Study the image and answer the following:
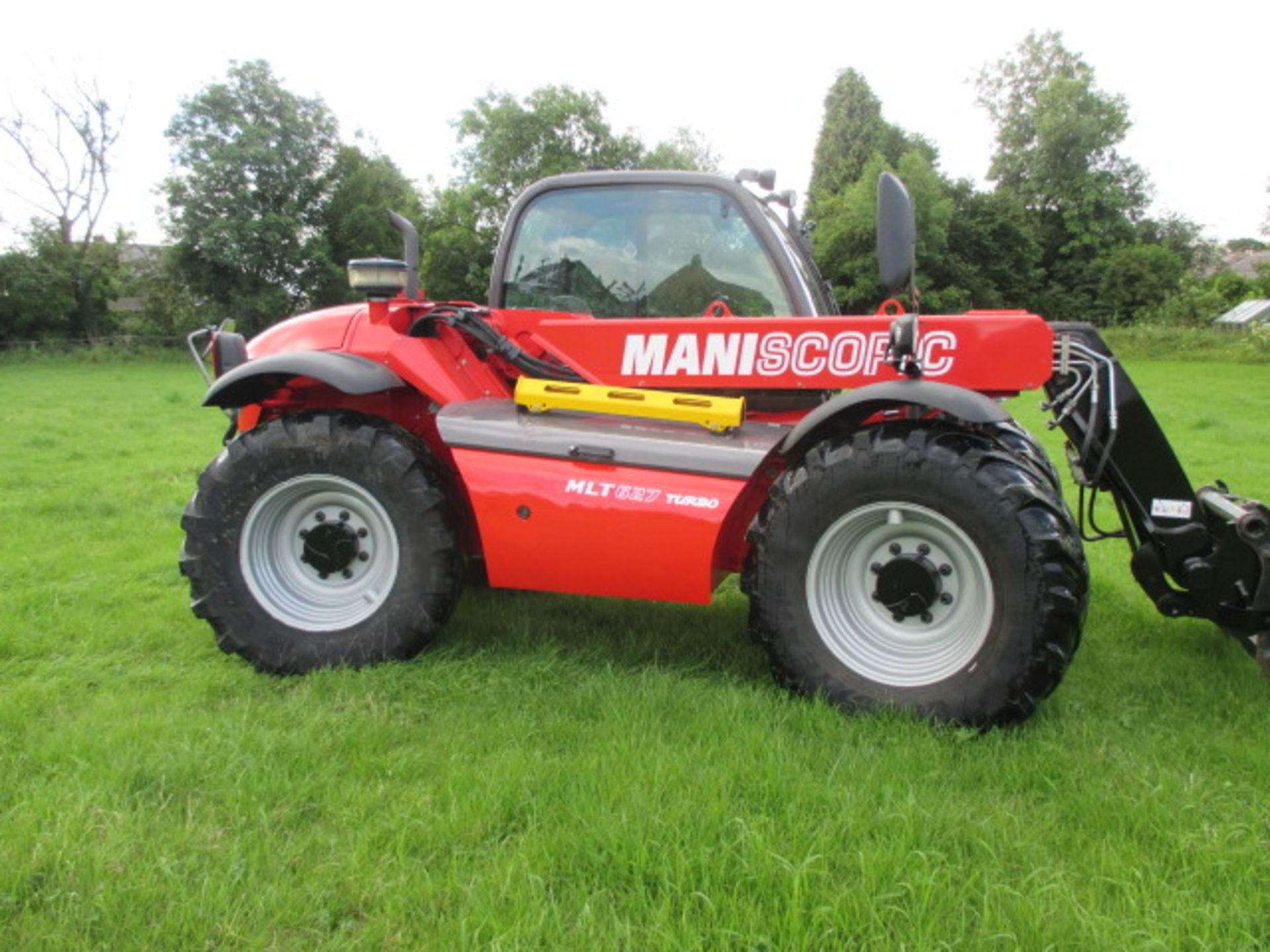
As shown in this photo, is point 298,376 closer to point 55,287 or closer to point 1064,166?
point 55,287

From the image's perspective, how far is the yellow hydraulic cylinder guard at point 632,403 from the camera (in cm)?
334

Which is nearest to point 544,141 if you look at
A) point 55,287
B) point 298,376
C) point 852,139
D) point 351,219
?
point 351,219

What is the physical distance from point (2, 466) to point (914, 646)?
8.75 m

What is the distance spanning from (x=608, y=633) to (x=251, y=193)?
122 ft

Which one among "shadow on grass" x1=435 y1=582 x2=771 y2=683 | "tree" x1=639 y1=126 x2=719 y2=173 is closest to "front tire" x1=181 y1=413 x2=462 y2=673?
"shadow on grass" x1=435 y1=582 x2=771 y2=683

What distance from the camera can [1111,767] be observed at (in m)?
2.67

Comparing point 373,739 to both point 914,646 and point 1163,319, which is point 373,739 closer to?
point 914,646

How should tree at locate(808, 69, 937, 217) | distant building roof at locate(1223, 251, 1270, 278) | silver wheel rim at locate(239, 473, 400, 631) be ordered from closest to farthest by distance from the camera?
silver wheel rim at locate(239, 473, 400, 631) → tree at locate(808, 69, 937, 217) → distant building roof at locate(1223, 251, 1270, 278)

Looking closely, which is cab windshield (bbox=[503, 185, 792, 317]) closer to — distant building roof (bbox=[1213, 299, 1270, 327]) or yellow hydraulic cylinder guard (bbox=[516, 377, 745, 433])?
yellow hydraulic cylinder guard (bbox=[516, 377, 745, 433])

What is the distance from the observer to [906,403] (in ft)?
9.80

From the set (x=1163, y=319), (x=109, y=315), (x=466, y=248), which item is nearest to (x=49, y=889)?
(x=466, y=248)

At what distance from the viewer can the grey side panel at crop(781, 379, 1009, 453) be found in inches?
113

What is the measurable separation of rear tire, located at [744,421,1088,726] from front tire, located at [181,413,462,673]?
1.29 meters

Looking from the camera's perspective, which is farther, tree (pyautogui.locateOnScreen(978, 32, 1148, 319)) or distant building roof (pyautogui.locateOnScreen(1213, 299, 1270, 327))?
tree (pyautogui.locateOnScreen(978, 32, 1148, 319))
